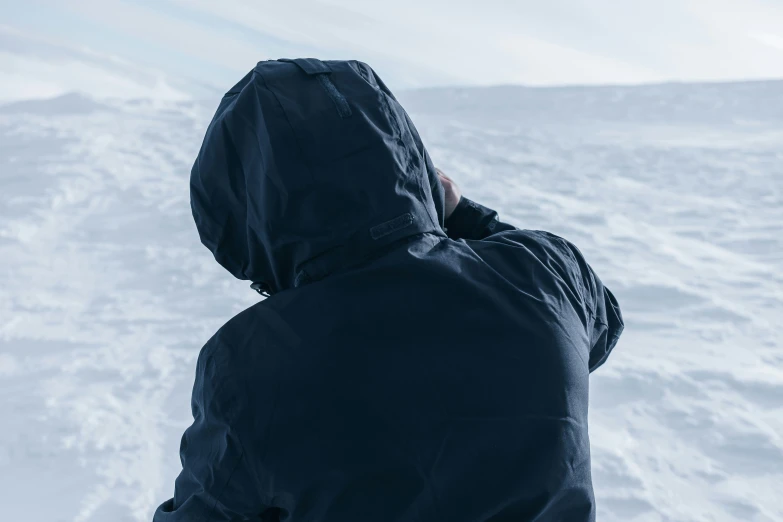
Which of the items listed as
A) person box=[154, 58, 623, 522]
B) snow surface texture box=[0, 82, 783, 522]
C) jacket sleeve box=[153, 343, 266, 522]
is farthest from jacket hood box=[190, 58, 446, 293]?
snow surface texture box=[0, 82, 783, 522]

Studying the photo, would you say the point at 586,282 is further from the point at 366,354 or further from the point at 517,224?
the point at 517,224

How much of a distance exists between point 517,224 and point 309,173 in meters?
3.38

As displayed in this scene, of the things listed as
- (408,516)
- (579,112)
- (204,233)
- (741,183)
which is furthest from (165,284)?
(579,112)

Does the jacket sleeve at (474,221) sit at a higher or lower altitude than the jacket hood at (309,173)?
lower

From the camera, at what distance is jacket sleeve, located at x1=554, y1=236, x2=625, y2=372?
931mm

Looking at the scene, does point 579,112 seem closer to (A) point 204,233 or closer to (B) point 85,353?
(B) point 85,353

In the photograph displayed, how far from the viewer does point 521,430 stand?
2.54ft

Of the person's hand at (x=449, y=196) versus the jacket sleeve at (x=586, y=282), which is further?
the person's hand at (x=449, y=196)

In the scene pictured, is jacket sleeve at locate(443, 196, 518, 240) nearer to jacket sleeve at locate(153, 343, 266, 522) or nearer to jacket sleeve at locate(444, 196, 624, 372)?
jacket sleeve at locate(444, 196, 624, 372)

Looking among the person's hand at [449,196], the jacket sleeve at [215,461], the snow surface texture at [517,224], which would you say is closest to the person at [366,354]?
the jacket sleeve at [215,461]

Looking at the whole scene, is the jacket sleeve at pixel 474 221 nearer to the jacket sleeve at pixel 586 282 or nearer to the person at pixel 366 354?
the jacket sleeve at pixel 586 282

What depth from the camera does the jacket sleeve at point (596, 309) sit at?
0.93 m

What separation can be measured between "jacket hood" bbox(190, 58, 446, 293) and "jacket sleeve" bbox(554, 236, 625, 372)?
20 cm

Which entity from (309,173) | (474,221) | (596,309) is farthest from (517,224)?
(309,173)
